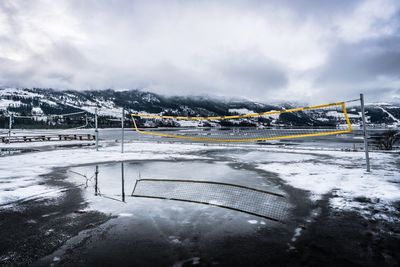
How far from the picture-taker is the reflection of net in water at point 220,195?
5.60m

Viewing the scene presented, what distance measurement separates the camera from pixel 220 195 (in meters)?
6.73

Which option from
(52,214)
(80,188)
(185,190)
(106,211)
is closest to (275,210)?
(185,190)

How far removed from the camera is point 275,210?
18.1ft

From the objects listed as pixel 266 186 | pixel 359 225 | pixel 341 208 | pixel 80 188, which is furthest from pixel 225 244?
pixel 80 188

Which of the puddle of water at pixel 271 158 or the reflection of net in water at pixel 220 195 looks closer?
the reflection of net in water at pixel 220 195

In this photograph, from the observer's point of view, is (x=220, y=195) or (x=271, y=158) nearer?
(x=220, y=195)

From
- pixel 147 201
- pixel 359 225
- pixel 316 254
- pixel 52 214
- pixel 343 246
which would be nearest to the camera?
pixel 316 254

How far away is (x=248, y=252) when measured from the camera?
12.0 feet

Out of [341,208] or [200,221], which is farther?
[341,208]

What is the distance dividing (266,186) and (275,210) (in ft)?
7.34

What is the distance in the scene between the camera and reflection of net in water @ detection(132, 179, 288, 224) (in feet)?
18.4

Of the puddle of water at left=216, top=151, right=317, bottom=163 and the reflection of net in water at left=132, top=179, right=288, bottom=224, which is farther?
the puddle of water at left=216, top=151, right=317, bottom=163

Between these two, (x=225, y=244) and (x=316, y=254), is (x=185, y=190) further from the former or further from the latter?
(x=316, y=254)

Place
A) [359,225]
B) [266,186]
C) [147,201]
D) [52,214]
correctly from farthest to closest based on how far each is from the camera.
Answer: [266,186] < [147,201] < [52,214] < [359,225]
